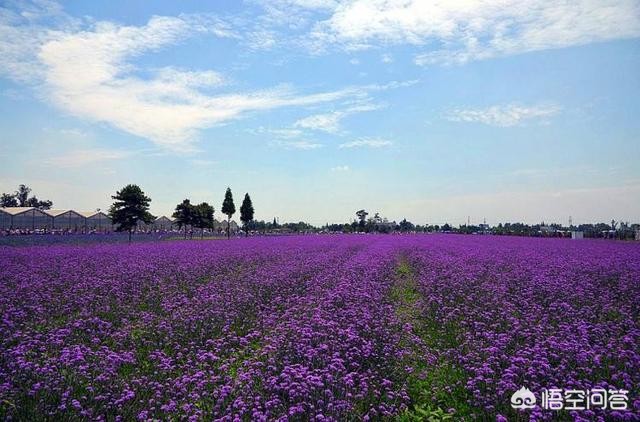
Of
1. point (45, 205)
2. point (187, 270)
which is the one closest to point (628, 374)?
point (187, 270)

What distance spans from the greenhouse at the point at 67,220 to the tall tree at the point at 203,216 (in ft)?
65.2

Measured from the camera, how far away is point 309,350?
4.84 meters

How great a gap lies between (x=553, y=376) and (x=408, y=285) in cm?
935

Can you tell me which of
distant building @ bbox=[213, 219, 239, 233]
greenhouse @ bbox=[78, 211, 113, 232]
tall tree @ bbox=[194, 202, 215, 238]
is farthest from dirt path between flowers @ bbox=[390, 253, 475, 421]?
distant building @ bbox=[213, 219, 239, 233]

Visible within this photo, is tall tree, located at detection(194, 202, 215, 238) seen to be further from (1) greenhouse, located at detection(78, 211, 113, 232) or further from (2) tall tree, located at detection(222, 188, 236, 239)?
(1) greenhouse, located at detection(78, 211, 113, 232)

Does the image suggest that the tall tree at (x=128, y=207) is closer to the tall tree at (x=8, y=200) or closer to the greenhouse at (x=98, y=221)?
the greenhouse at (x=98, y=221)

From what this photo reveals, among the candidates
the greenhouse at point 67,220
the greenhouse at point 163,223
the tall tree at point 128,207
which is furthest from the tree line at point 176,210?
the greenhouse at point 163,223

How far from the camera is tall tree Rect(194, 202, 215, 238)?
58.6 meters

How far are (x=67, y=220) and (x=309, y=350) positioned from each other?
238 feet

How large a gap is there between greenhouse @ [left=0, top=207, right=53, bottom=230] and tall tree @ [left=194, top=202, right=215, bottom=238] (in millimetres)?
23058

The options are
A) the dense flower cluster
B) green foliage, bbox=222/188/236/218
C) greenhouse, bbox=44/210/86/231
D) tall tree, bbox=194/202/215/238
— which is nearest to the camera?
the dense flower cluster

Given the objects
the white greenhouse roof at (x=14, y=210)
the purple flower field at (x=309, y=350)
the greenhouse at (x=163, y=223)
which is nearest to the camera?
the purple flower field at (x=309, y=350)

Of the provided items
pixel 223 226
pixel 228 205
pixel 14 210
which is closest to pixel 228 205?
pixel 228 205

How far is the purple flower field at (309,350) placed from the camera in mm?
4031
